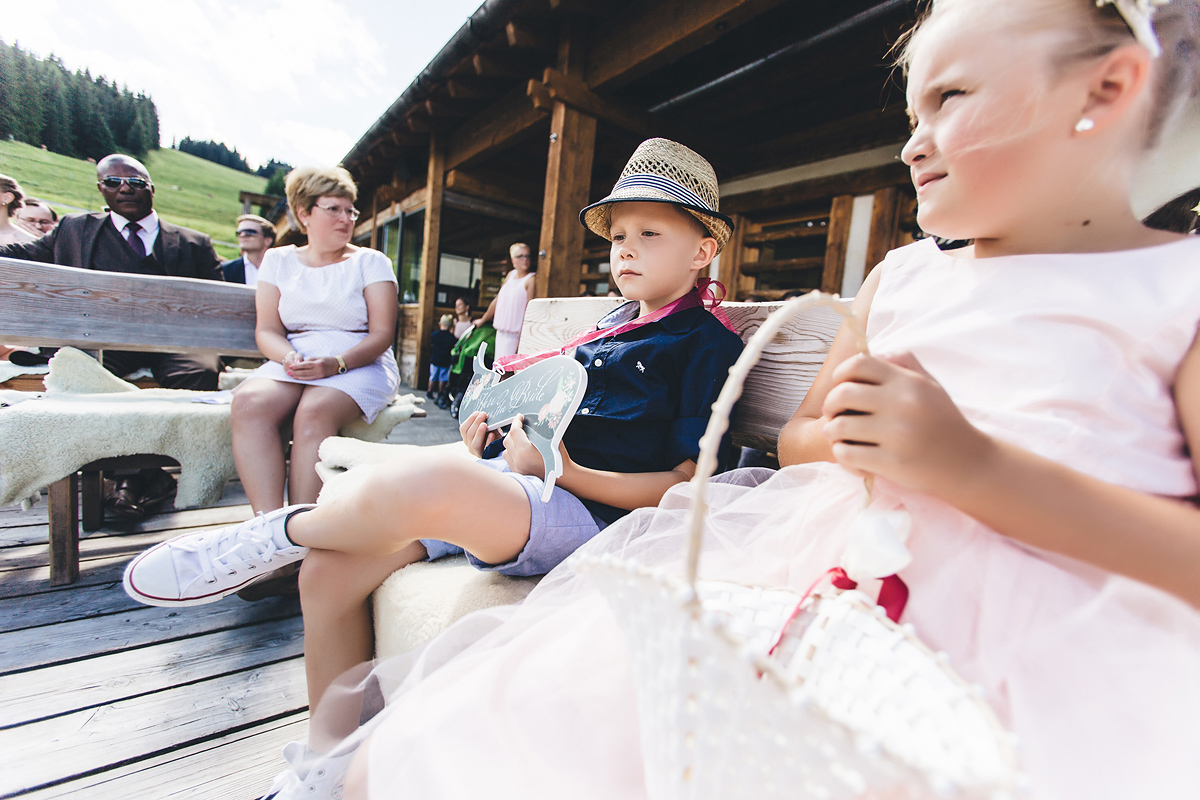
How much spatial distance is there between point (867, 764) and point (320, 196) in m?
2.43

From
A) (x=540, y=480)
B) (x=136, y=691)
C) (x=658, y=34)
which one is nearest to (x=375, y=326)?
(x=136, y=691)

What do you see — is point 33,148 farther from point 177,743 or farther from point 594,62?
point 177,743

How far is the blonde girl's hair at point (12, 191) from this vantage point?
3.40 metres

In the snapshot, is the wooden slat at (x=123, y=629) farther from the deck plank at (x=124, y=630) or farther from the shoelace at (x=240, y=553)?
the shoelace at (x=240, y=553)

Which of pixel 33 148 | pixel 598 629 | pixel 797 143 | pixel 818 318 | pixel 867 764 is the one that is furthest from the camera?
pixel 33 148

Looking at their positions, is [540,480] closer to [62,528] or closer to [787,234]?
[62,528]

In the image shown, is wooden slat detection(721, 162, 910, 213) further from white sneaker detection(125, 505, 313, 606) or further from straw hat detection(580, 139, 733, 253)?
white sneaker detection(125, 505, 313, 606)

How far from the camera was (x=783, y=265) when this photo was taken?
452cm

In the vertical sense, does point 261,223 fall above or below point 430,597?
above

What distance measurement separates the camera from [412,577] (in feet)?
3.15

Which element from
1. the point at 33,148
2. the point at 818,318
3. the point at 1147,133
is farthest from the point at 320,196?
the point at 33,148

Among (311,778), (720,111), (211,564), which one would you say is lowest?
(311,778)

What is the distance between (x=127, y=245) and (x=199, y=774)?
292 cm

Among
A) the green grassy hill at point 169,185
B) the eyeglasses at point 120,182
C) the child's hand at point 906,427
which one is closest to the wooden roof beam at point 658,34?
the eyeglasses at point 120,182
